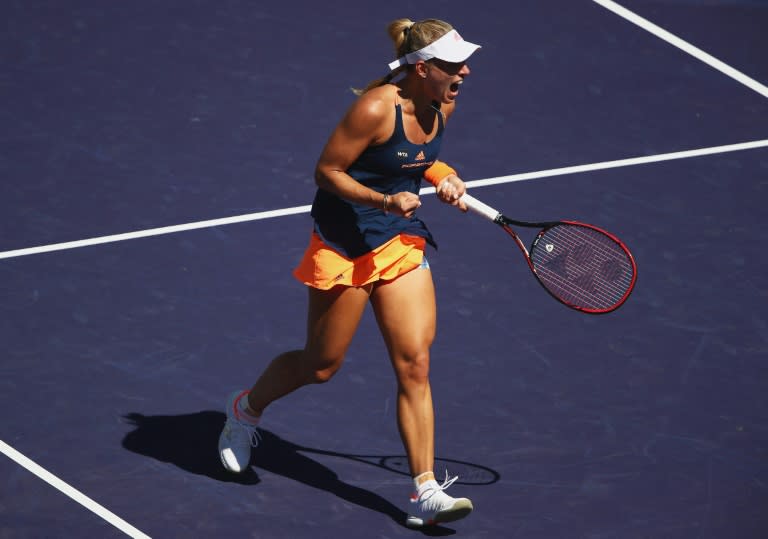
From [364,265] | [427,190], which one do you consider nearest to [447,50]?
[364,265]

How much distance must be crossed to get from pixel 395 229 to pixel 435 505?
3.56 feet

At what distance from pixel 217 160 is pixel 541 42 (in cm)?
274

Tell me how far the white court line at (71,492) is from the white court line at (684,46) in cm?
581

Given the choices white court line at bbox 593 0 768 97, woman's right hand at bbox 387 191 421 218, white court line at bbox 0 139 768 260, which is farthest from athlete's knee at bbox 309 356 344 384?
white court line at bbox 593 0 768 97

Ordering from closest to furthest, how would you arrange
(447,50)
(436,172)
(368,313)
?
(447,50)
(436,172)
(368,313)

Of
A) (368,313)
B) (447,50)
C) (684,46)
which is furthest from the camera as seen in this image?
(684,46)

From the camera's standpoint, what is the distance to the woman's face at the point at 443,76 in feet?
20.3

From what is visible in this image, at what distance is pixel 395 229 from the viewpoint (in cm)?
640

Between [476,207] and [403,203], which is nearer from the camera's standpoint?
[403,203]

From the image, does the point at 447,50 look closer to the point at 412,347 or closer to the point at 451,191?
the point at 451,191

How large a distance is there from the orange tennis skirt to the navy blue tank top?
0.09 feet

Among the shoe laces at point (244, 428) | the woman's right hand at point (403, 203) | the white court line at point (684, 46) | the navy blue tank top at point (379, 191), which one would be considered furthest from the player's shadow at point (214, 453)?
the white court line at point (684, 46)

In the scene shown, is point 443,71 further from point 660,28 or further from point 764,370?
point 660,28

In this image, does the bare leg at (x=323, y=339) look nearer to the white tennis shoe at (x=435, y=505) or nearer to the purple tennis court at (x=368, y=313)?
the purple tennis court at (x=368, y=313)
